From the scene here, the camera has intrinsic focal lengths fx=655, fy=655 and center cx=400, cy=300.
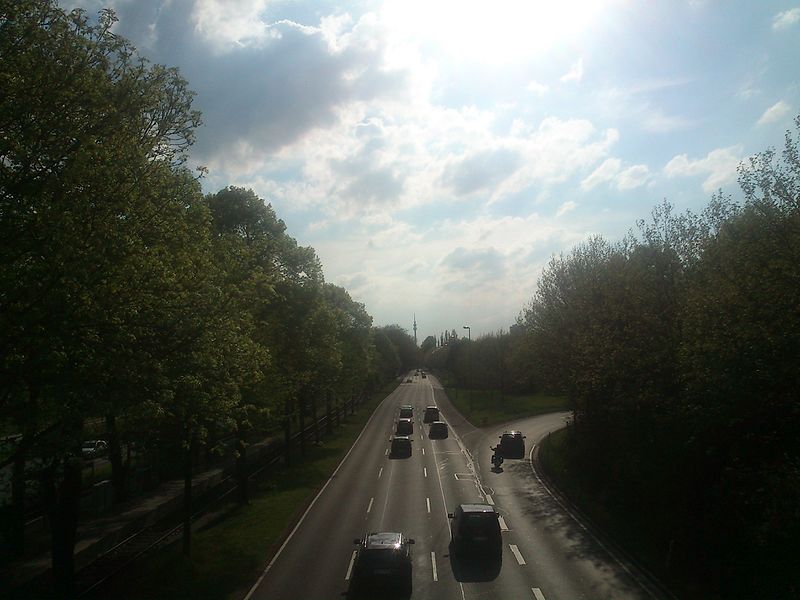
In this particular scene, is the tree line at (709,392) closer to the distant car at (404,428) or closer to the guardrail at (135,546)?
the guardrail at (135,546)

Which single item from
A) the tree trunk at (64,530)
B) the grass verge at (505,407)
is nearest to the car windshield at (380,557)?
the tree trunk at (64,530)

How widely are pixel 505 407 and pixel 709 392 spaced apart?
2508 inches

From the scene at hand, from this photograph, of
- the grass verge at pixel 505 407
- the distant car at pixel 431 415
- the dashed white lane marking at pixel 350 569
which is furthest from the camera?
the grass verge at pixel 505 407

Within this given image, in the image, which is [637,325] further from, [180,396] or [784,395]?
[180,396]

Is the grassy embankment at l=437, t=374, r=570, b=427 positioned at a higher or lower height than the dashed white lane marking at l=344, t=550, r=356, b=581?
higher

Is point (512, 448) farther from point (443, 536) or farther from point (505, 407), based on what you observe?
point (505, 407)

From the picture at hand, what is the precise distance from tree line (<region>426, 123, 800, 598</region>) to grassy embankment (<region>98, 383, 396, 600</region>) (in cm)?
1259

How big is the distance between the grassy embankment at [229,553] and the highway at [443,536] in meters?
0.61

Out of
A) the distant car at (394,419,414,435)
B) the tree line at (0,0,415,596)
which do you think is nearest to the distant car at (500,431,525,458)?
the distant car at (394,419,414,435)

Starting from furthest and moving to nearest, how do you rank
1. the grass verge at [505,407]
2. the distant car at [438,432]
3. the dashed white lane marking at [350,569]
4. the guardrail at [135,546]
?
the grass verge at [505,407]
the distant car at [438,432]
the dashed white lane marking at [350,569]
the guardrail at [135,546]

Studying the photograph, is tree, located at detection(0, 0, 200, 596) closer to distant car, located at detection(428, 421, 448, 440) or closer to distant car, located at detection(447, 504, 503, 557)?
distant car, located at detection(447, 504, 503, 557)

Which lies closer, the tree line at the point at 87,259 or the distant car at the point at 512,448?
the tree line at the point at 87,259

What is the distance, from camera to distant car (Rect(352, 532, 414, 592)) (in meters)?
16.7

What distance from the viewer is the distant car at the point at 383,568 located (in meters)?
16.7
